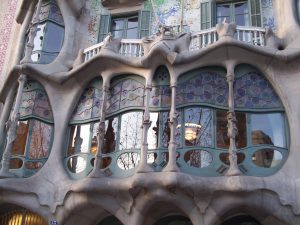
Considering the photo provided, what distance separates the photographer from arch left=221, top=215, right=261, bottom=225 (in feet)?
36.2

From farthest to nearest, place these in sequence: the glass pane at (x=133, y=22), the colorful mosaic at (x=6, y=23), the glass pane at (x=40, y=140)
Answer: the colorful mosaic at (x=6, y=23) < the glass pane at (x=133, y=22) < the glass pane at (x=40, y=140)

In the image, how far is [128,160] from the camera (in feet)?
38.0

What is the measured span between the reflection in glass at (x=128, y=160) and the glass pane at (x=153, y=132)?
494 mm

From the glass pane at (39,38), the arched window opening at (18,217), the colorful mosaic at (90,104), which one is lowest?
the arched window opening at (18,217)

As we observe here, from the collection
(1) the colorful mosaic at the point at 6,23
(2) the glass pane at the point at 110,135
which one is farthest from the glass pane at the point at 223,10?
(1) the colorful mosaic at the point at 6,23

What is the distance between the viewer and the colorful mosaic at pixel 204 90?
37.9 feet

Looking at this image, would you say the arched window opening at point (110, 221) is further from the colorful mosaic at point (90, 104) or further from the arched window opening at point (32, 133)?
the colorful mosaic at point (90, 104)

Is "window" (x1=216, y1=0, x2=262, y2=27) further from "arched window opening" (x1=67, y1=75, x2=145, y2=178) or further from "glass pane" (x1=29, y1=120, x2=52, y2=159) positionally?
"glass pane" (x1=29, y1=120, x2=52, y2=159)

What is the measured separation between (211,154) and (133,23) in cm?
610

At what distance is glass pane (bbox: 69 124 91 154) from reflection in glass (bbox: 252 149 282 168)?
15.8 feet

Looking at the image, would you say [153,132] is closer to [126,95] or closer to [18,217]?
[126,95]

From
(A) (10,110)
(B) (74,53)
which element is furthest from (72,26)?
(A) (10,110)

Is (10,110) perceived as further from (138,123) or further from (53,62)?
(138,123)

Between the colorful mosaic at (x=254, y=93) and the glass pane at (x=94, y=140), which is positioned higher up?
the colorful mosaic at (x=254, y=93)
